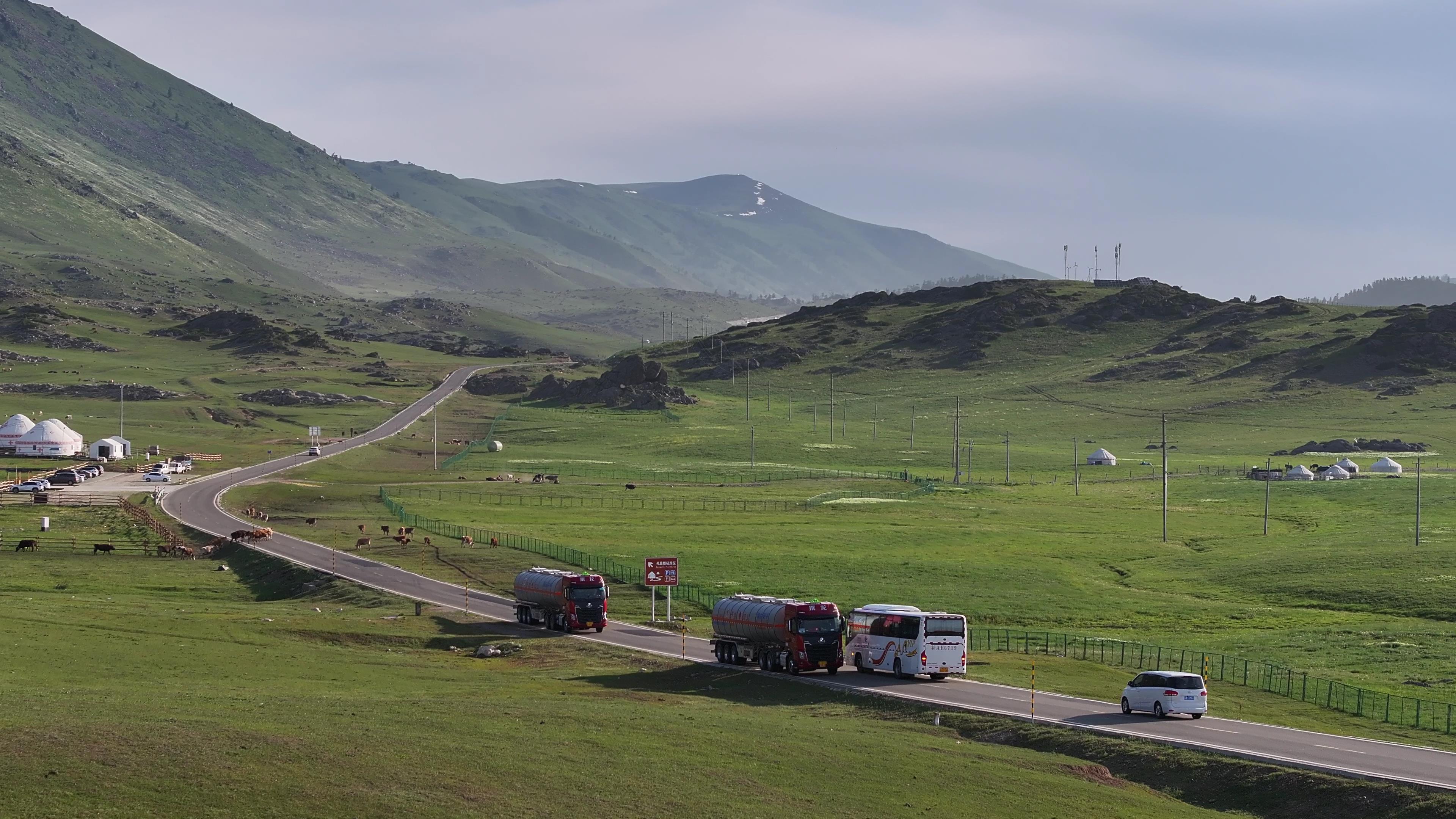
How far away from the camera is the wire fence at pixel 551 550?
90.1 meters

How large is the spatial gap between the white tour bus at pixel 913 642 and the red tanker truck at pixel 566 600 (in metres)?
17.9

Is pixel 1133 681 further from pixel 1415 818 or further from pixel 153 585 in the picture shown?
pixel 153 585

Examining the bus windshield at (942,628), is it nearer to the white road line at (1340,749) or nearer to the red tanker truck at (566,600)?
the white road line at (1340,749)

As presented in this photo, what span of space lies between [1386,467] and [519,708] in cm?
17824

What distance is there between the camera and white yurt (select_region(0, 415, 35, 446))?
188 metres

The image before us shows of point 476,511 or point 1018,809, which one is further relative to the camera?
point 476,511

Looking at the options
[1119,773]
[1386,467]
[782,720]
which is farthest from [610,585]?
[1386,467]

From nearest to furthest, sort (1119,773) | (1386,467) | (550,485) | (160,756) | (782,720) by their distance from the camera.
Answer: (160,756) → (1119,773) → (782,720) → (550,485) → (1386,467)

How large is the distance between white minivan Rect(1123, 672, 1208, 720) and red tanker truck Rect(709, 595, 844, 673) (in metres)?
14.1

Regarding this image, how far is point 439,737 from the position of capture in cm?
4209

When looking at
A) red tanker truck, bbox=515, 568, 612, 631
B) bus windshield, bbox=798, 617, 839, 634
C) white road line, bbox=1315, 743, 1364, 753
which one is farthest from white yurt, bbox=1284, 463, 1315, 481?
white road line, bbox=1315, 743, 1364, 753

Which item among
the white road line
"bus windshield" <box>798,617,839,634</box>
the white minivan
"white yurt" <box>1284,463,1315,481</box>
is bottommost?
the white road line

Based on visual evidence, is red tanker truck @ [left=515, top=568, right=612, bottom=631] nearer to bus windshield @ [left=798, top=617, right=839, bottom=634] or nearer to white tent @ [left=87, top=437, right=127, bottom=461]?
bus windshield @ [left=798, top=617, right=839, bottom=634]

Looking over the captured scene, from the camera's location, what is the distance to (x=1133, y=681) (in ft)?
179
